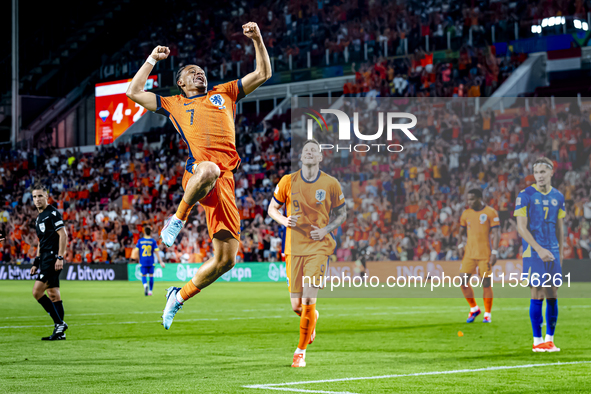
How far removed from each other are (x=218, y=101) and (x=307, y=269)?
3655mm

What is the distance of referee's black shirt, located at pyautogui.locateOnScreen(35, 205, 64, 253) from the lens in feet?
40.9

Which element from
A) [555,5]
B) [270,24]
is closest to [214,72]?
[270,24]

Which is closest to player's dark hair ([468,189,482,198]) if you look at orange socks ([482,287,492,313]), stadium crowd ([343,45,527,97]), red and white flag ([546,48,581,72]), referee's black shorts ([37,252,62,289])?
orange socks ([482,287,492,313])

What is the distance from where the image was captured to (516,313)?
676 inches

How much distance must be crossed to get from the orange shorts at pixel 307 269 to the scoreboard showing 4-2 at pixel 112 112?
28129mm

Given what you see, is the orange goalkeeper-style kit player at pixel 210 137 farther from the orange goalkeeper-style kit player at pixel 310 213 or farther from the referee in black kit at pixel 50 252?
the referee in black kit at pixel 50 252

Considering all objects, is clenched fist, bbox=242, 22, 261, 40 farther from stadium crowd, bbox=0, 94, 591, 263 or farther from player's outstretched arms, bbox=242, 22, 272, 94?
stadium crowd, bbox=0, 94, 591, 263

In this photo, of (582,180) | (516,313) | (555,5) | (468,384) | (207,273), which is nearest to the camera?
(207,273)

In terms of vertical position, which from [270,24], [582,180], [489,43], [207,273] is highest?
[270,24]

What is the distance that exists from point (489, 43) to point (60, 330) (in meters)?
22.9

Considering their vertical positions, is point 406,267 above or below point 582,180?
below

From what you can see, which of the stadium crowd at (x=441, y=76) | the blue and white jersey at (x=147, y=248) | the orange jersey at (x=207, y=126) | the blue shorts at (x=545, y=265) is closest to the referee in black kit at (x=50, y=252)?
the blue shorts at (x=545, y=265)

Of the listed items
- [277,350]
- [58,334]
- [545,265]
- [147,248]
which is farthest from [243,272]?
[545,265]

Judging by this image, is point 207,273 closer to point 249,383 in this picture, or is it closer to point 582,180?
point 249,383
